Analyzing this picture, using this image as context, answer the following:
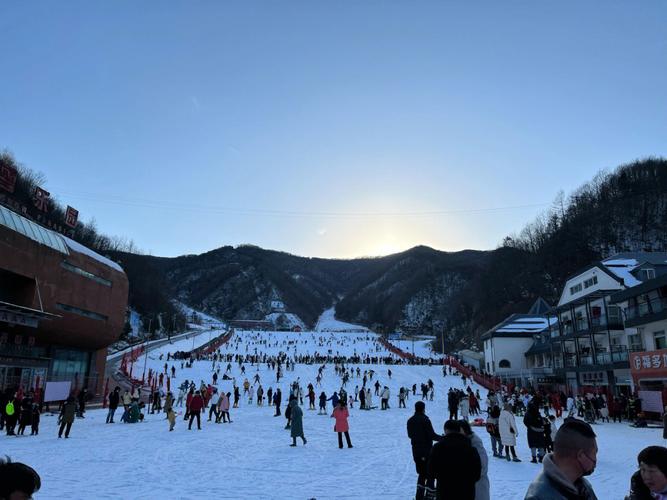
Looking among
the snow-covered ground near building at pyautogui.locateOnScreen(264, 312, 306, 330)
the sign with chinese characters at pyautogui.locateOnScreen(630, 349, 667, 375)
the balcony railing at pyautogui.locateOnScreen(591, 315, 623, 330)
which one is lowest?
the sign with chinese characters at pyautogui.locateOnScreen(630, 349, 667, 375)

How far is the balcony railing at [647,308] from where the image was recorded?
23906 mm

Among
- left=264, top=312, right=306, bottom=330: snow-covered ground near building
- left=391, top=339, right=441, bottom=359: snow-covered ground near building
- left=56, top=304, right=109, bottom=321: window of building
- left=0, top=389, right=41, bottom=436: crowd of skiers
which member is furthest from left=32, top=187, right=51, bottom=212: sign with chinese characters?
left=264, top=312, right=306, bottom=330: snow-covered ground near building

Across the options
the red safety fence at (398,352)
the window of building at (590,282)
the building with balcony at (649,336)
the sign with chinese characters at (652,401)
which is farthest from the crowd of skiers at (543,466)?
the red safety fence at (398,352)

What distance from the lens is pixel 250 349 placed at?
62719 millimetres

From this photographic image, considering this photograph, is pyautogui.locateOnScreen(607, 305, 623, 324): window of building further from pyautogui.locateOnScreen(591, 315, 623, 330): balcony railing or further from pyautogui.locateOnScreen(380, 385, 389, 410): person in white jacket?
pyautogui.locateOnScreen(380, 385, 389, 410): person in white jacket

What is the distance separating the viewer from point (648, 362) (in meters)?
22.8

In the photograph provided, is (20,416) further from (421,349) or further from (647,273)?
(421,349)

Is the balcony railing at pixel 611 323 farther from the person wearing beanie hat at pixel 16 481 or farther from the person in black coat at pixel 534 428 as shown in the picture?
the person wearing beanie hat at pixel 16 481

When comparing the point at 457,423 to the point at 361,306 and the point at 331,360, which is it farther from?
the point at 361,306

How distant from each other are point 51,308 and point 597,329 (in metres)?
33.2

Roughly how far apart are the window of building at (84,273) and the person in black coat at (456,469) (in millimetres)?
30309

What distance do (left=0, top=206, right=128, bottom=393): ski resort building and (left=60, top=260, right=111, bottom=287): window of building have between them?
0.06 meters

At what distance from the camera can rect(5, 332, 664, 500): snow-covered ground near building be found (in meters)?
8.13

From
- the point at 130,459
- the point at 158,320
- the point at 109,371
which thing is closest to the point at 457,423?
the point at 130,459
